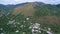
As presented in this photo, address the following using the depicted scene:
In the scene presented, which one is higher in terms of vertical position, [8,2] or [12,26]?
[8,2]

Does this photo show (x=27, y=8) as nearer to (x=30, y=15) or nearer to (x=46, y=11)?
(x=30, y=15)

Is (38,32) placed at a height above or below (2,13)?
below

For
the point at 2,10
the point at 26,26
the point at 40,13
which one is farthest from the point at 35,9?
the point at 2,10

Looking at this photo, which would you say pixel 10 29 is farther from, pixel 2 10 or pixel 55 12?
pixel 55 12

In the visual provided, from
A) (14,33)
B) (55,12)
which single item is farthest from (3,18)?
(55,12)

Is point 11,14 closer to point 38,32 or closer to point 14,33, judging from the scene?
point 14,33

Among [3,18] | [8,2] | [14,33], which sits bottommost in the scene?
[14,33]

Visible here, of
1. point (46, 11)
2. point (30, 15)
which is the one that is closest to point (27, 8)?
A: point (30, 15)
